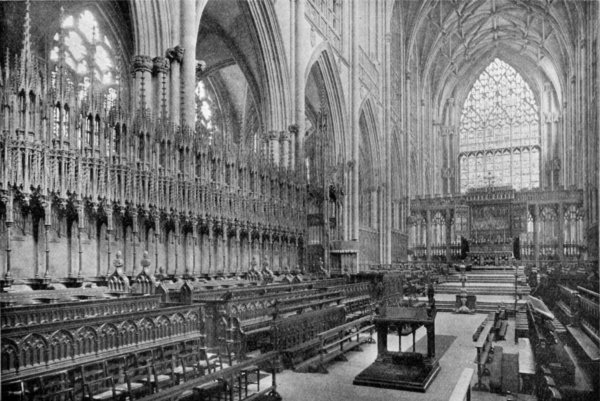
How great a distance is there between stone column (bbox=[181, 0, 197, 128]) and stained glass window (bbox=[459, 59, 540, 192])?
34.9 meters

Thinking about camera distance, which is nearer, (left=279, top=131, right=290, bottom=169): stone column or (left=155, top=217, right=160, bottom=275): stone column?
(left=155, top=217, right=160, bottom=275): stone column

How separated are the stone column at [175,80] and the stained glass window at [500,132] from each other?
35.3 m

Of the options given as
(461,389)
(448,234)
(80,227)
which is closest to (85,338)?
(461,389)

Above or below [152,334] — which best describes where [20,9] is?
above

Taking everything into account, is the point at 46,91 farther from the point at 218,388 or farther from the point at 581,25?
the point at 581,25

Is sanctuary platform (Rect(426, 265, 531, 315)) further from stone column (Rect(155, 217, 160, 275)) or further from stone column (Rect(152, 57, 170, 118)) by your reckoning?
stone column (Rect(152, 57, 170, 118))

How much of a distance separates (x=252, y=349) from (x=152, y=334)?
10.5ft

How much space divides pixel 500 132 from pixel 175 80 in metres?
37.9

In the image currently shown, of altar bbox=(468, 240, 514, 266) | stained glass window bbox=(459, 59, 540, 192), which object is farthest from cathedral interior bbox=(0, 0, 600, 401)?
stained glass window bbox=(459, 59, 540, 192)

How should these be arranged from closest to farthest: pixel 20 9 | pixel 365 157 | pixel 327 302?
1. pixel 327 302
2. pixel 20 9
3. pixel 365 157

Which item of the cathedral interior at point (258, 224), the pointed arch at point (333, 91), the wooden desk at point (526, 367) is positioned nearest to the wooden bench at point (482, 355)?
the cathedral interior at point (258, 224)

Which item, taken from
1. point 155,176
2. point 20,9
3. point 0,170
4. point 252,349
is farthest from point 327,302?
point 20,9

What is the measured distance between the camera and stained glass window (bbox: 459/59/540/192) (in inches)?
1720

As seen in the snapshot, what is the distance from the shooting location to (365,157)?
95.1 feet
